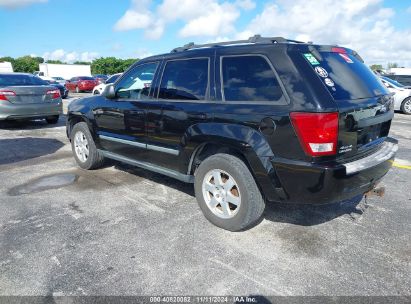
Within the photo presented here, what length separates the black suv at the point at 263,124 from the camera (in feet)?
9.61

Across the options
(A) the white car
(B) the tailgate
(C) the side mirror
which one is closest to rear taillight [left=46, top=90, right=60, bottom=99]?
(C) the side mirror

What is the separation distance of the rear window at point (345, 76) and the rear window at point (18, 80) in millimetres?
8773

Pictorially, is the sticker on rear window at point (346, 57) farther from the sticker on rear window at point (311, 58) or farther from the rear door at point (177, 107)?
the rear door at point (177, 107)

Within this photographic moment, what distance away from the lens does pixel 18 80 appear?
9.66m

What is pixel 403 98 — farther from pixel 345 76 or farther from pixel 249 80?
pixel 249 80

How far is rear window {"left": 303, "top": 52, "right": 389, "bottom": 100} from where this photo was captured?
306 centimetres

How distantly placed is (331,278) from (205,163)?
1.60m

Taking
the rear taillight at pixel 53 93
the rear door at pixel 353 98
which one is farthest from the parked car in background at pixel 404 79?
the rear door at pixel 353 98

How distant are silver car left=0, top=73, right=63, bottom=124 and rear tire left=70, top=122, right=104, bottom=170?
4.12 metres

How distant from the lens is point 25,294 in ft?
8.58

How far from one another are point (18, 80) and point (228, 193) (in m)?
8.50

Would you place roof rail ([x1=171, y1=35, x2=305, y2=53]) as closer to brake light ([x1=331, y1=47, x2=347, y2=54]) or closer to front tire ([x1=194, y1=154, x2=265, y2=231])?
brake light ([x1=331, y1=47, x2=347, y2=54])

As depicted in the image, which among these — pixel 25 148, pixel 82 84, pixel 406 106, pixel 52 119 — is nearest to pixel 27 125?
pixel 52 119

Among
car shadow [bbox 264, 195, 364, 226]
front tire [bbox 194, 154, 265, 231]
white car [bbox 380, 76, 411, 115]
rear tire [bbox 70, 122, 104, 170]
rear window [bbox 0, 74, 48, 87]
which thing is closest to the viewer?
front tire [bbox 194, 154, 265, 231]
